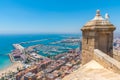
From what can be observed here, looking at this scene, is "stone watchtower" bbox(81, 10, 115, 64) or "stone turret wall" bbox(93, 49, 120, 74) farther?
"stone watchtower" bbox(81, 10, 115, 64)

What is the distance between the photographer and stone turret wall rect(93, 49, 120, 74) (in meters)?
3.74

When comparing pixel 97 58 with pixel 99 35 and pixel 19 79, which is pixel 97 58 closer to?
pixel 99 35

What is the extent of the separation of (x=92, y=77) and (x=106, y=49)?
2363 mm

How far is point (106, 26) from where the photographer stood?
5336mm

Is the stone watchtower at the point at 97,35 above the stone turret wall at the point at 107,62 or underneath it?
above

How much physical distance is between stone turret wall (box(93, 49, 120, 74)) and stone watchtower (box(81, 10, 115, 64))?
0.35 metres

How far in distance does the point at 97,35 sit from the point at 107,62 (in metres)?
1.36

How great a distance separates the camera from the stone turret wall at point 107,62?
12.3 feet

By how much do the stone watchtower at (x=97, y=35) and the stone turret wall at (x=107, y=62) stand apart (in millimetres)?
355

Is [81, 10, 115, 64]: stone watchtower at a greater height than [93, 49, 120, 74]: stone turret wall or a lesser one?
greater

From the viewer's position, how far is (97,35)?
531cm

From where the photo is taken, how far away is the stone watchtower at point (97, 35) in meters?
5.28

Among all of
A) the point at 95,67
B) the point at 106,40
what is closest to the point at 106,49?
the point at 106,40

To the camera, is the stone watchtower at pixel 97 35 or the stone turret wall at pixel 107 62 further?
the stone watchtower at pixel 97 35
